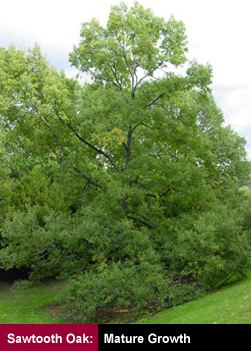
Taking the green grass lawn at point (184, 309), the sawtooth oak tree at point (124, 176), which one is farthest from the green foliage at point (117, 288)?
the green grass lawn at point (184, 309)

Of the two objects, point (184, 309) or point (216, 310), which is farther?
point (184, 309)

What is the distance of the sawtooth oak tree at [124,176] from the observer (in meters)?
13.7

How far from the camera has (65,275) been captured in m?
15.3

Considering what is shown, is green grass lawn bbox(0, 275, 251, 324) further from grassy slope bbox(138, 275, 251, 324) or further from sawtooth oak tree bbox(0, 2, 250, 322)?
sawtooth oak tree bbox(0, 2, 250, 322)

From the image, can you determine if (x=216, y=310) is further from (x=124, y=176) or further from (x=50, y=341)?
(x=124, y=176)

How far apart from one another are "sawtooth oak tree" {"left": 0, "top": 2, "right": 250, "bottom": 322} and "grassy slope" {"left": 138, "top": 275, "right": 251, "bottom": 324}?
2.95 ft

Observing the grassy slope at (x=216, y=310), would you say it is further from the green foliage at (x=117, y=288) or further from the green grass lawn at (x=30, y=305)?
the green grass lawn at (x=30, y=305)

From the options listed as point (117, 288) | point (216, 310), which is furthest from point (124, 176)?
point (216, 310)

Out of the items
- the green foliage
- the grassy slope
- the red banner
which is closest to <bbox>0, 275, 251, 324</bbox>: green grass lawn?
the grassy slope

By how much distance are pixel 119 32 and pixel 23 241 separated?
→ 9.63m

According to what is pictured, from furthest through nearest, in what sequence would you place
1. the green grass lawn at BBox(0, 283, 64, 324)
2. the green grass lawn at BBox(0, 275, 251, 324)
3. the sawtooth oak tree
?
the green grass lawn at BBox(0, 283, 64, 324) < the sawtooth oak tree < the green grass lawn at BBox(0, 275, 251, 324)

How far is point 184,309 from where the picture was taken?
1203 cm

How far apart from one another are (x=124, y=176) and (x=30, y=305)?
7402 millimetres

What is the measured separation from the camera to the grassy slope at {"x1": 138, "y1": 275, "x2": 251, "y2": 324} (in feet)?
30.3
